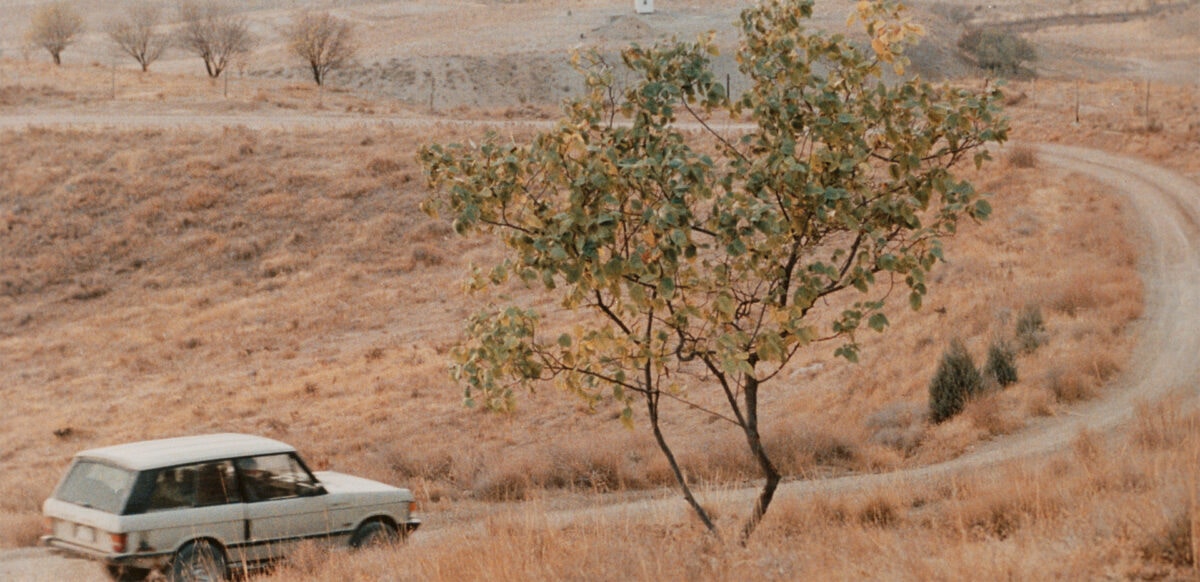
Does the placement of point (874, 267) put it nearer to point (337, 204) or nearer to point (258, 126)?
Result: point (337, 204)

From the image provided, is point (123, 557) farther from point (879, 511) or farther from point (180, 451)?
point (879, 511)

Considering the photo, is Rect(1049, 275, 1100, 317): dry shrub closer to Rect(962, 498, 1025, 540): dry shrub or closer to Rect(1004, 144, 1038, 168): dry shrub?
Rect(1004, 144, 1038, 168): dry shrub

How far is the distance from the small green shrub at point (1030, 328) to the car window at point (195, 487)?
48.0ft

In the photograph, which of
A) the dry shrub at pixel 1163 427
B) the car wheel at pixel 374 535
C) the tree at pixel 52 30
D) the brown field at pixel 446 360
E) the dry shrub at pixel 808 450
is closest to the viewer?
the brown field at pixel 446 360

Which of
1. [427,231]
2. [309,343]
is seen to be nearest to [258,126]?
[427,231]

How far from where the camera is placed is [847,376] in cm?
2275

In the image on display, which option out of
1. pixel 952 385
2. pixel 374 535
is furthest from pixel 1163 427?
pixel 374 535

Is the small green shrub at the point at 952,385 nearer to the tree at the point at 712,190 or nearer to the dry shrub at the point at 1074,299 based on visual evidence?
the dry shrub at the point at 1074,299

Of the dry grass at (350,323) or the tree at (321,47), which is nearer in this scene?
the dry grass at (350,323)

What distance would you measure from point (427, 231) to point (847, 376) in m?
19.4

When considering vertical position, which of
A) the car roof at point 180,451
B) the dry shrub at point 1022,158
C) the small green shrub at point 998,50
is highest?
the small green shrub at point 998,50

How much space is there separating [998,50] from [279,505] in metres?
84.0

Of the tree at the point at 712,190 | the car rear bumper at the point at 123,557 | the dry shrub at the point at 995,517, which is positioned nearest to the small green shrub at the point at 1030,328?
the dry shrub at the point at 995,517

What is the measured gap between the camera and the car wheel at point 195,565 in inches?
428
